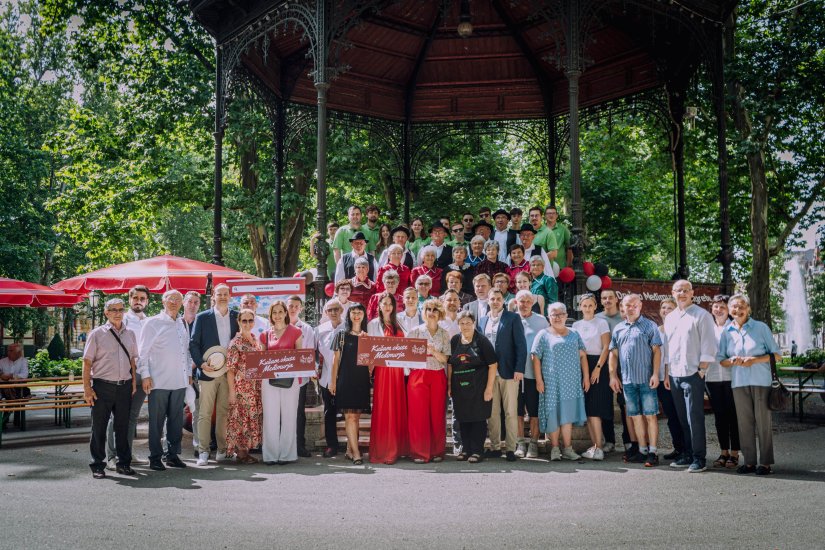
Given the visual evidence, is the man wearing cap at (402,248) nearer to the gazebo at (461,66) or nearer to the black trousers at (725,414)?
the gazebo at (461,66)

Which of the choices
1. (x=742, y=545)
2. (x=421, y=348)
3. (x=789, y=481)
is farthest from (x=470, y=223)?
(x=742, y=545)

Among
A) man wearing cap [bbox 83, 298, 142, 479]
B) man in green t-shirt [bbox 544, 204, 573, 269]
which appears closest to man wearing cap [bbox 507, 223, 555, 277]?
man in green t-shirt [bbox 544, 204, 573, 269]

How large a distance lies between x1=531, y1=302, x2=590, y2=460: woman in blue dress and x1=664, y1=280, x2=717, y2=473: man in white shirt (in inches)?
41.7

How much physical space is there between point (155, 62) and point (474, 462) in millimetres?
17480

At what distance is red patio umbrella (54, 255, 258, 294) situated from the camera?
40.7ft

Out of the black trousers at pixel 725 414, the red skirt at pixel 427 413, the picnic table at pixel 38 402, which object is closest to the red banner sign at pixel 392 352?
the red skirt at pixel 427 413

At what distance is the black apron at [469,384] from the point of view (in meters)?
8.16

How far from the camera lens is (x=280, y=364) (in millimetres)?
8188

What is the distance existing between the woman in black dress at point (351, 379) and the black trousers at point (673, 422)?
12.0ft

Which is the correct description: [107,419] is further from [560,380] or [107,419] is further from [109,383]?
[560,380]

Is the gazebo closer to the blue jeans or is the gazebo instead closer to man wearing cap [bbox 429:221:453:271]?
man wearing cap [bbox 429:221:453:271]

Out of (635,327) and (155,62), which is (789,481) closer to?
(635,327)

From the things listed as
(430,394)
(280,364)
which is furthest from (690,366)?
(280,364)

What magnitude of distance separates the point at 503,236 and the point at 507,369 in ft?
12.9
